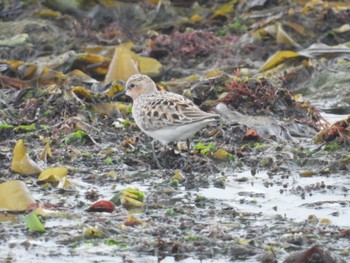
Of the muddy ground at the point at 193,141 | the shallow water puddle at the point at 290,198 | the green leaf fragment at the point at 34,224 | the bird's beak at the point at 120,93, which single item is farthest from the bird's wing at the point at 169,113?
the green leaf fragment at the point at 34,224

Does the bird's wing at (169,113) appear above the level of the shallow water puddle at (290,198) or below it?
above

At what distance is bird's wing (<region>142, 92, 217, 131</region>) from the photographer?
773 centimetres

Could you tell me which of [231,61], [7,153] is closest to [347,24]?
[231,61]

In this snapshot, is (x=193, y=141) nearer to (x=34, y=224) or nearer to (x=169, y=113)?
(x=169, y=113)

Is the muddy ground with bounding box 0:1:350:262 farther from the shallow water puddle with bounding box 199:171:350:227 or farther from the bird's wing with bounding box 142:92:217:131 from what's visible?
the bird's wing with bounding box 142:92:217:131

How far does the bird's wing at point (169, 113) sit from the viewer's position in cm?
773

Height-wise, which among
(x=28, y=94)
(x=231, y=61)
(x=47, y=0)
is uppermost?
(x=47, y=0)

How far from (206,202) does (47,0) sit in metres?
7.64

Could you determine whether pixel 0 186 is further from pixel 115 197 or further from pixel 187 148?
pixel 187 148

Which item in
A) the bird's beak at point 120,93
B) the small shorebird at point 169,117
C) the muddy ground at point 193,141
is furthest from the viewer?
the bird's beak at point 120,93

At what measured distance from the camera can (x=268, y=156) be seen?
8086 millimetres

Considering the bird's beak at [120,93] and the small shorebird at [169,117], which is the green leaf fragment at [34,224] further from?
the bird's beak at [120,93]

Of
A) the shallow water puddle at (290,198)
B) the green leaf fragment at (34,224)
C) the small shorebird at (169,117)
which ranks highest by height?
the small shorebird at (169,117)

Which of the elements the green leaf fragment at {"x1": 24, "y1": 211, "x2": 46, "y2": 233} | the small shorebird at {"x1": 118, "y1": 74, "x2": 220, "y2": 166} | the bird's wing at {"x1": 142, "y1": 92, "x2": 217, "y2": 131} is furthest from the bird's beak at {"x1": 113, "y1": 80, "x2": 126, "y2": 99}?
the green leaf fragment at {"x1": 24, "y1": 211, "x2": 46, "y2": 233}
